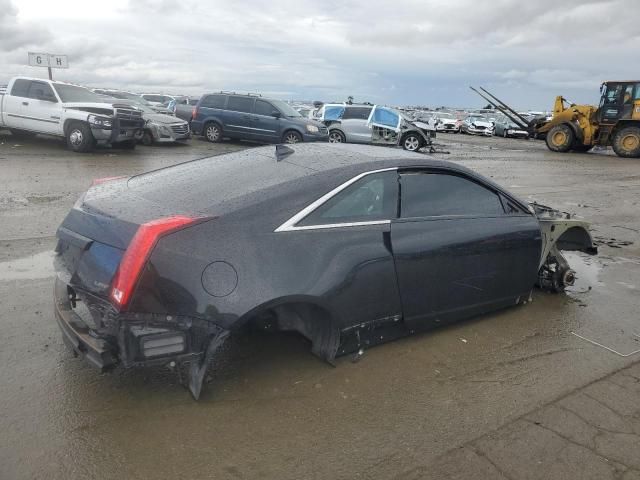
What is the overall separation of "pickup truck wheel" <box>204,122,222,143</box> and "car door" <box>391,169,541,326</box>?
52.4ft

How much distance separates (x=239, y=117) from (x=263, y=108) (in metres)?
0.98

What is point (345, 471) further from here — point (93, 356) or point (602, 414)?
point (602, 414)

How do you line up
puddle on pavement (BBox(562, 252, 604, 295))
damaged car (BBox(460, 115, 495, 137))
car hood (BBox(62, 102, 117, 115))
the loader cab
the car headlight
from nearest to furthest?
puddle on pavement (BBox(562, 252, 604, 295))
the car headlight
car hood (BBox(62, 102, 117, 115))
the loader cab
damaged car (BBox(460, 115, 495, 137))

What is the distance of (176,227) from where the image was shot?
8.95 feet

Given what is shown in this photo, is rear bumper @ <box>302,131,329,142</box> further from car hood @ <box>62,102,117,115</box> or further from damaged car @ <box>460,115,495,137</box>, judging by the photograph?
damaged car @ <box>460,115,495,137</box>

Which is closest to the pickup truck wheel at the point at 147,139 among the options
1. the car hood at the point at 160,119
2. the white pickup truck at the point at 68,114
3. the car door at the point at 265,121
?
the car hood at the point at 160,119

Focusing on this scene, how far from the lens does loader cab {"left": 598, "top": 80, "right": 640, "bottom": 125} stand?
21891 millimetres

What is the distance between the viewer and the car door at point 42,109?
14031 millimetres

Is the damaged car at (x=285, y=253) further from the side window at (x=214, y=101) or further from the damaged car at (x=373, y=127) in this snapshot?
the side window at (x=214, y=101)

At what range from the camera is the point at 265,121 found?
18.0m

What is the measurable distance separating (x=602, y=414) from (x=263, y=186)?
2501 millimetres


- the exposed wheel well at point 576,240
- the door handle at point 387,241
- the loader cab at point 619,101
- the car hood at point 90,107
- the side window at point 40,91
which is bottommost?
the exposed wheel well at point 576,240

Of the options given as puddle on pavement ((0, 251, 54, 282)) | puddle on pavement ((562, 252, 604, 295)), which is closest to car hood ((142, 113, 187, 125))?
puddle on pavement ((0, 251, 54, 282))

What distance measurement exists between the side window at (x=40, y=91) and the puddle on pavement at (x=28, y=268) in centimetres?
1053
